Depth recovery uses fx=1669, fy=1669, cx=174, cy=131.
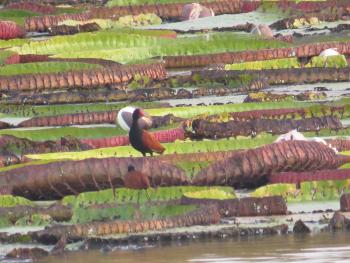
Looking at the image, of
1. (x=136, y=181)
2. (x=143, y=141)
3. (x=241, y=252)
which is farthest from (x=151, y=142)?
(x=241, y=252)

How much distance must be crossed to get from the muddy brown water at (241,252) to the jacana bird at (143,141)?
1947 mm

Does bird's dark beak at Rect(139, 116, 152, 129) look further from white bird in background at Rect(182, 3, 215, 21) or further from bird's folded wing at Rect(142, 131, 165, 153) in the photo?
white bird in background at Rect(182, 3, 215, 21)

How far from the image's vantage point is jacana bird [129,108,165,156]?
10141 mm

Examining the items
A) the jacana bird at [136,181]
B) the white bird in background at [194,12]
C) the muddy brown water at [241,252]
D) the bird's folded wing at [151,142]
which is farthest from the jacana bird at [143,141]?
the white bird in background at [194,12]

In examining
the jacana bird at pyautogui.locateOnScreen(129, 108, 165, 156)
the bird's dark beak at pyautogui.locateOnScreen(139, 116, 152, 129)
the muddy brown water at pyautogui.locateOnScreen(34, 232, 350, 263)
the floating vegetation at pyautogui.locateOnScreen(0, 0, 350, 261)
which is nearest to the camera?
the muddy brown water at pyautogui.locateOnScreen(34, 232, 350, 263)

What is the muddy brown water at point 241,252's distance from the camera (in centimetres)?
775

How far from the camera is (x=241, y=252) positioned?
796 cm

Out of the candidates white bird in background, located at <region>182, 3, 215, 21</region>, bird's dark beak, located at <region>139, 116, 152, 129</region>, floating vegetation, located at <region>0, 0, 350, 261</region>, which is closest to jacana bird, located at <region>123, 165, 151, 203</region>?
floating vegetation, located at <region>0, 0, 350, 261</region>

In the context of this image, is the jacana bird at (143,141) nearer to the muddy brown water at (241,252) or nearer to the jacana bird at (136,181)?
the jacana bird at (136,181)

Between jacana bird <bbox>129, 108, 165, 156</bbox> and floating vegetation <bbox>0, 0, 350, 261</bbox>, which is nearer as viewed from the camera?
floating vegetation <bbox>0, 0, 350, 261</bbox>

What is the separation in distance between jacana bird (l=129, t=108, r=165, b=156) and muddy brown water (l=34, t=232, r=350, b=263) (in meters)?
1.95

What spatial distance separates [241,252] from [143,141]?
7.55 feet

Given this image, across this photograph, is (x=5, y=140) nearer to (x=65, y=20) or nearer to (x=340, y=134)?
(x=340, y=134)

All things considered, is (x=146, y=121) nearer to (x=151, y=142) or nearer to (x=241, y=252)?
(x=151, y=142)
